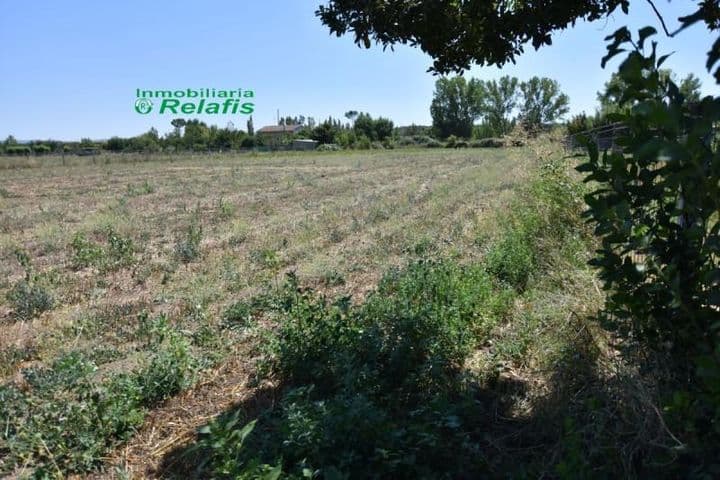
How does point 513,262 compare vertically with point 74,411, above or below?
above

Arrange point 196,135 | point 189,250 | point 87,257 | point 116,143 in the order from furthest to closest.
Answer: point 196,135 < point 116,143 < point 189,250 < point 87,257

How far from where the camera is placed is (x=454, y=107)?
91.4 metres

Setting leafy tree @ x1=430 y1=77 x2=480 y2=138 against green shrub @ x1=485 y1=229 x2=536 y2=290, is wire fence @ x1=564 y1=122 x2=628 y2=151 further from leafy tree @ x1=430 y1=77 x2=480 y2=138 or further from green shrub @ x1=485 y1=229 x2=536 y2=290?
leafy tree @ x1=430 y1=77 x2=480 y2=138

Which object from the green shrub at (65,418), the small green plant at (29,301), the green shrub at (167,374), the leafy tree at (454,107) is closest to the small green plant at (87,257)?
the small green plant at (29,301)

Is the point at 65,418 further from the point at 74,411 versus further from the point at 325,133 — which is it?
the point at 325,133

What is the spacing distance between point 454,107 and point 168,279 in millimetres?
90167

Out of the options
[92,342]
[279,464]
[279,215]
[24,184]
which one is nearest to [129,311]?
[92,342]

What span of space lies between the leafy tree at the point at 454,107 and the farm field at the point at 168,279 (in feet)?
258

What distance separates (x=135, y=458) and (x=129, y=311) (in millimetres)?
2701

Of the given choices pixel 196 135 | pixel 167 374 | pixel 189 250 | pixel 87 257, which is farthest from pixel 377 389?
pixel 196 135

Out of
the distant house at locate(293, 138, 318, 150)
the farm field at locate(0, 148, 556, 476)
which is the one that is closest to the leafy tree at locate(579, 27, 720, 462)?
the farm field at locate(0, 148, 556, 476)

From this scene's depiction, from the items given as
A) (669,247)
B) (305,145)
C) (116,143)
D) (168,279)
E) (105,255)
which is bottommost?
(168,279)

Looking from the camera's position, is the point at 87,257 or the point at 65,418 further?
the point at 87,257

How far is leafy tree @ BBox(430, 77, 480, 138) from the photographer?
8981cm
